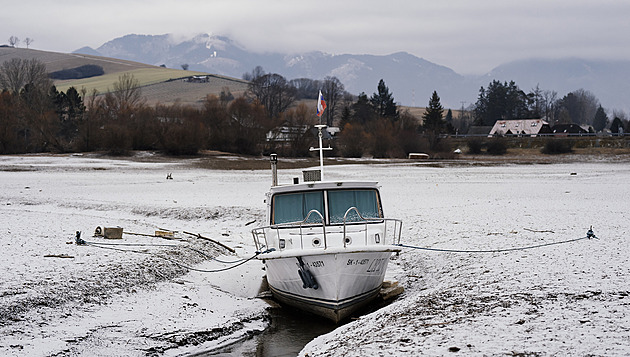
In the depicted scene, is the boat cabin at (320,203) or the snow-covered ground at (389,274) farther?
the boat cabin at (320,203)

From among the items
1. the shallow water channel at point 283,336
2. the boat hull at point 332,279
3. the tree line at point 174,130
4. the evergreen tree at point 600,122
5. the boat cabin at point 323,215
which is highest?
the evergreen tree at point 600,122

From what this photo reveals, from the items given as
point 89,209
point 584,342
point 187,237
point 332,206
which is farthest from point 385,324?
point 89,209

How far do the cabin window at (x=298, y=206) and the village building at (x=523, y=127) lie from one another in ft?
395

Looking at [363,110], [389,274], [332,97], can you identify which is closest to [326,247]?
[389,274]

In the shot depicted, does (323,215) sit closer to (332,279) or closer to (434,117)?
(332,279)

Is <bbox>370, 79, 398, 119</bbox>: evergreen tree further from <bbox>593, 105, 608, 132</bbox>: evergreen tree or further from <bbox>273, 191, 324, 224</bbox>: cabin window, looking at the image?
<bbox>273, 191, 324, 224</bbox>: cabin window

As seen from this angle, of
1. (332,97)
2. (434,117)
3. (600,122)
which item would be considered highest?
(332,97)

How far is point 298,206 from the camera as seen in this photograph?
544 inches

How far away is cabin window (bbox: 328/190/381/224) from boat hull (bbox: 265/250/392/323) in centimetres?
138

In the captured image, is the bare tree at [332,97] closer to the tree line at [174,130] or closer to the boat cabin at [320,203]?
the tree line at [174,130]

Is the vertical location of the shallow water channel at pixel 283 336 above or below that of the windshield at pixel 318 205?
below

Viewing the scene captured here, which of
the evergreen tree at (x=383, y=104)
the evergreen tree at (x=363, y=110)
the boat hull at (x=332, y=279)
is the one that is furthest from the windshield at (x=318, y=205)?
the evergreen tree at (x=383, y=104)

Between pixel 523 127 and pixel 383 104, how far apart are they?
3112 centimetres

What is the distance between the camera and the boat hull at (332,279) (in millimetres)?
11906
